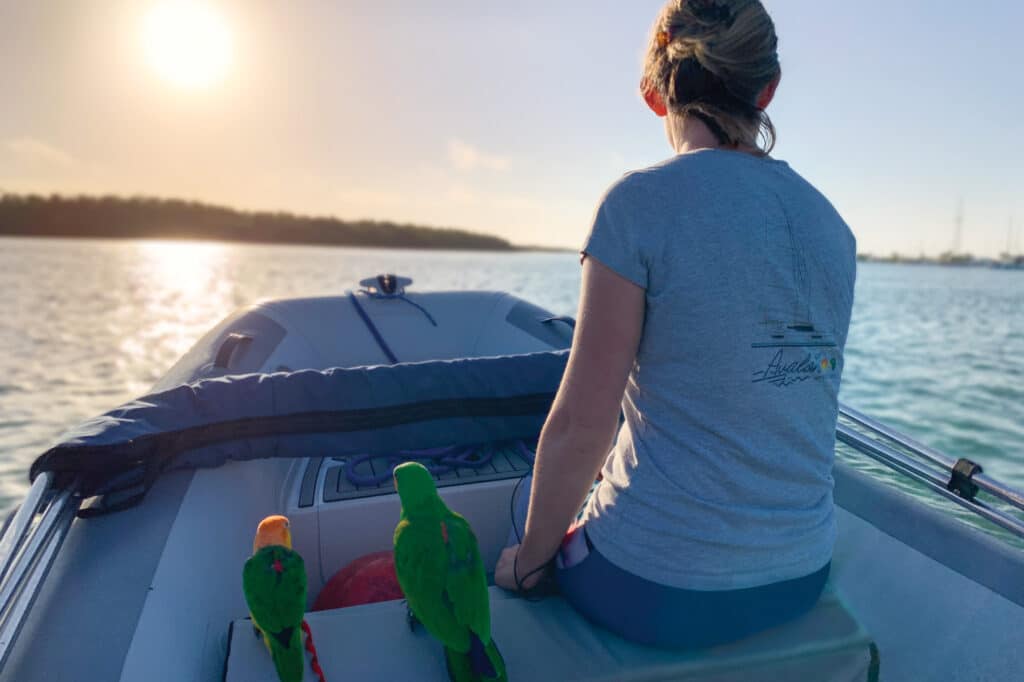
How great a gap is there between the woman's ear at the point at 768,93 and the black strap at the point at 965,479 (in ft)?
2.69

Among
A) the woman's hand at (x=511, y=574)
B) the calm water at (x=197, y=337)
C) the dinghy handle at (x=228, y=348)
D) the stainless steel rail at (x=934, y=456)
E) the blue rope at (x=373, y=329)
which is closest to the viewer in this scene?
the woman's hand at (x=511, y=574)

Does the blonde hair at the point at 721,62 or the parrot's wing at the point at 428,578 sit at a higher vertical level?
the blonde hair at the point at 721,62

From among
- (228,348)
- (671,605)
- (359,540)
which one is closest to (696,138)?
(671,605)

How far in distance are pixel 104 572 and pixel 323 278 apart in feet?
54.5

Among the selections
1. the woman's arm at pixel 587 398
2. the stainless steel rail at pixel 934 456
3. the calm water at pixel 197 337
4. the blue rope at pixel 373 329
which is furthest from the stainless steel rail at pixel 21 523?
the calm water at pixel 197 337

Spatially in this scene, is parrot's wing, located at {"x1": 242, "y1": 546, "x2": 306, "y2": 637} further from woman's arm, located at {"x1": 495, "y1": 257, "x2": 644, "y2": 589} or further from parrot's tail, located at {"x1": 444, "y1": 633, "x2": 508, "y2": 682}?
woman's arm, located at {"x1": 495, "y1": 257, "x2": 644, "y2": 589}

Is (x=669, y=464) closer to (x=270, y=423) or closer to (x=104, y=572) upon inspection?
(x=104, y=572)

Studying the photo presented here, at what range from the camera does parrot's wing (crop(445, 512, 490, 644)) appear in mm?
709

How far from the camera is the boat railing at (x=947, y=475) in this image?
3.78ft

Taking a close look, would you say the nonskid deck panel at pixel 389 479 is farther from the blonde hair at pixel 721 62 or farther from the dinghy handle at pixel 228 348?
the blonde hair at pixel 721 62

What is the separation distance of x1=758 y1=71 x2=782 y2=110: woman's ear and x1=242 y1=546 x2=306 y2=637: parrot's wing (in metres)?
0.80

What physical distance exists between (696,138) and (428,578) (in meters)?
0.61

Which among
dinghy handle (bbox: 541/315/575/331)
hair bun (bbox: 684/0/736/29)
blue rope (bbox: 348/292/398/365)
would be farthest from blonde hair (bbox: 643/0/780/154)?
blue rope (bbox: 348/292/398/365)

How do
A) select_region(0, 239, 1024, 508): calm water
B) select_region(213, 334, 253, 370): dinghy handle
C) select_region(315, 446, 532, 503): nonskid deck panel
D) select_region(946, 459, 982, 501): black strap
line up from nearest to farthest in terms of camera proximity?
1. select_region(946, 459, 982, 501): black strap
2. select_region(315, 446, 532, 503): nonskid deck panel
3. select_region(213, 334, 253, 370): dinghy handle
4. select_region(0, 239, 1024, 508): calm water
